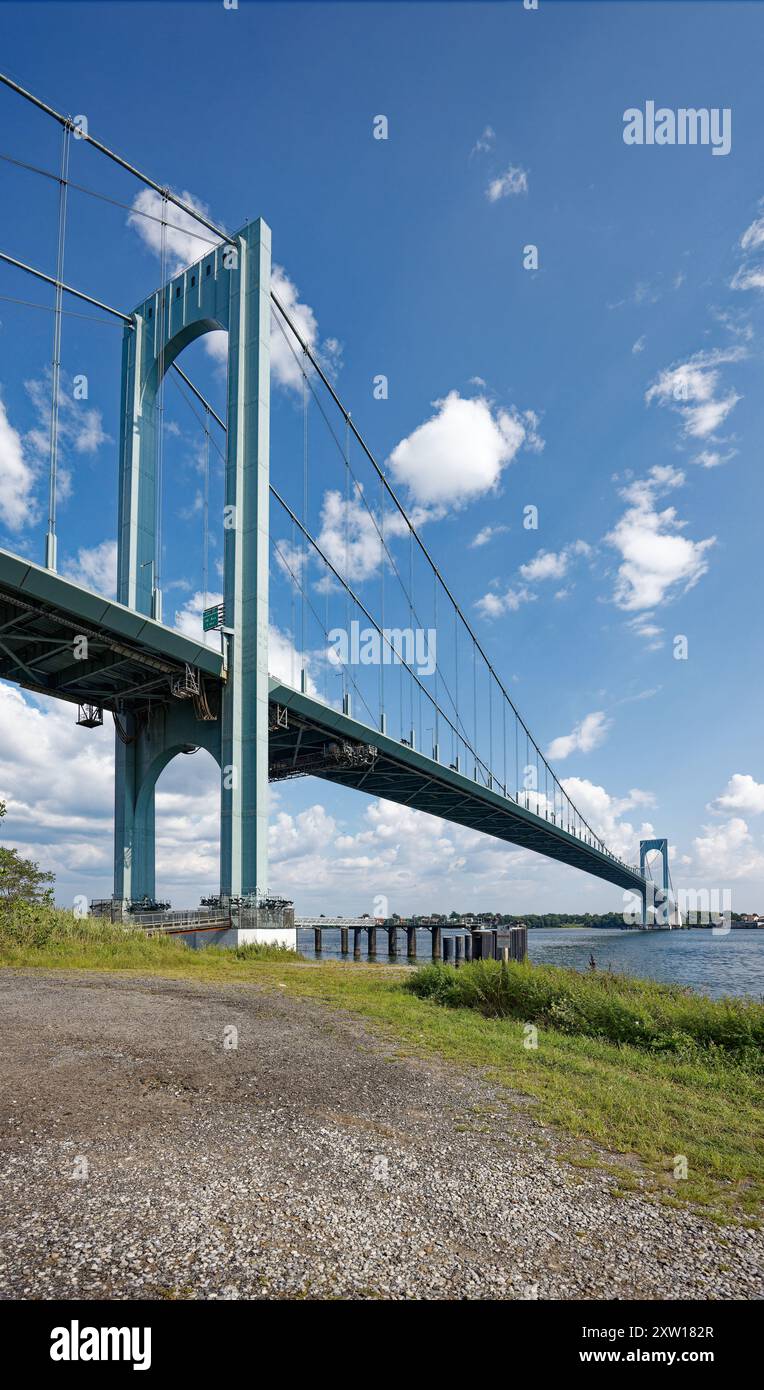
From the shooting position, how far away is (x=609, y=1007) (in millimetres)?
13742

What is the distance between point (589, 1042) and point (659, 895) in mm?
108513

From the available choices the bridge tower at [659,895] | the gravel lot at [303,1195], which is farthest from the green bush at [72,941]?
the bridge tower at [659,895]

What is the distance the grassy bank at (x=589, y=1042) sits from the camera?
7152 mm

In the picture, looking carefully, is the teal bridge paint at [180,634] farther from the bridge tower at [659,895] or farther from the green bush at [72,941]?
the bridge tower at [659,895]

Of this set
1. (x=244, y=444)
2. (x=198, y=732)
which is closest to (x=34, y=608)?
(x=198, y=732)

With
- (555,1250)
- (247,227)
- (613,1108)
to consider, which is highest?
(247,227)

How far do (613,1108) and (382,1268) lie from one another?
187 inches

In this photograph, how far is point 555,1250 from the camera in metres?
4.89

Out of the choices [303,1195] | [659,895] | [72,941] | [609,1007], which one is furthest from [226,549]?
[659,895]

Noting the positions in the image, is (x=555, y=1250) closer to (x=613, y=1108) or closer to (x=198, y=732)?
(x=613, y=1108)

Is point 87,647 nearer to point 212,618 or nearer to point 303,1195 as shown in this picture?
point 212,618

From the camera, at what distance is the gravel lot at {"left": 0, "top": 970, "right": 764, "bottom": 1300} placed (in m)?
4.44

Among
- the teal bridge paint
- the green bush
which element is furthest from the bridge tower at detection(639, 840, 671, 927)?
the green bush
